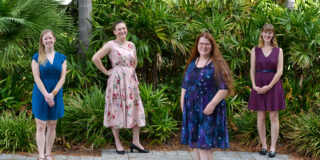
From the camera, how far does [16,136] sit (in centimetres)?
561

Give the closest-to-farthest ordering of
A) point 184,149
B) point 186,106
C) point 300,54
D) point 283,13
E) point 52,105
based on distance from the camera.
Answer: point 186,106 → point 52,105 → point 184,149 → point 300,54 → point 283,13

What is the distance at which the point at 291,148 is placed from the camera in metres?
6.11

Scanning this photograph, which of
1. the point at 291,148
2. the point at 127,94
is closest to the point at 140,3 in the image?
the point at 127,94

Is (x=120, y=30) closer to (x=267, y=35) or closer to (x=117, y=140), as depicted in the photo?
(x=117, y=140)

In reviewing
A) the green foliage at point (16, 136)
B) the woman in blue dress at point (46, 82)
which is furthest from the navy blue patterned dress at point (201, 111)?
the green foliage at point (16, 136)

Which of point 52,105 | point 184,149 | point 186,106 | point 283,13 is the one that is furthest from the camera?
point 283,13

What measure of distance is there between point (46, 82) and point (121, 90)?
1057 mm

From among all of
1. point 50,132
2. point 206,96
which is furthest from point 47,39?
point 206,96

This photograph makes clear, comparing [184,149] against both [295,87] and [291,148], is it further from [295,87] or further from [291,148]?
[295,87]

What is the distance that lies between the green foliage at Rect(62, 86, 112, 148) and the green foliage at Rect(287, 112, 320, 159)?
263 cm

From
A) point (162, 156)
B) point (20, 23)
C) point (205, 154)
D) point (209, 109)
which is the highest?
point (20, 23)

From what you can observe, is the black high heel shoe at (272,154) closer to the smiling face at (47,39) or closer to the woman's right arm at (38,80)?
the woman's right arm at (38,80)

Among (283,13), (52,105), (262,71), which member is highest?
(283,13)

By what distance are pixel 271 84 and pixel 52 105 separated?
2.79 metres
